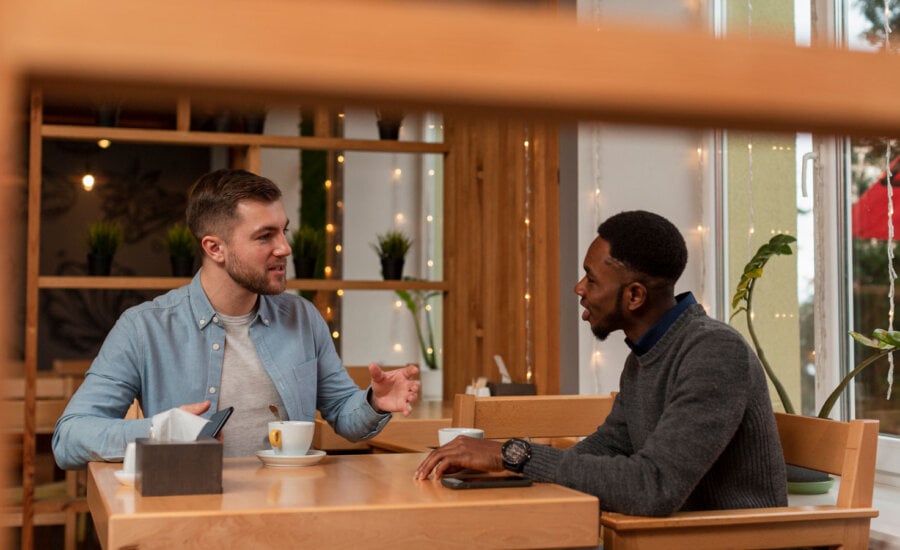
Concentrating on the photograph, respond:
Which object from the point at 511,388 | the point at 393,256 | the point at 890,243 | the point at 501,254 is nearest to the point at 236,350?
the point at 511,388

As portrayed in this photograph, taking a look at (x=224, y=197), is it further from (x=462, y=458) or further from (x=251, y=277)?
(x=462, y=458)

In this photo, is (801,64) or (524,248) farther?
(524,248)

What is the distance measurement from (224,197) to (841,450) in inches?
50.3

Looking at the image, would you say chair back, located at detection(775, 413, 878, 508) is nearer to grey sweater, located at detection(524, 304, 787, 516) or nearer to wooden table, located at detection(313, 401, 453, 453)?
grey sweater, located at detection(524, 304, 787, 516)

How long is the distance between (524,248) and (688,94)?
11.0ft

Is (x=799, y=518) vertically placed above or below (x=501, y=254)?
below

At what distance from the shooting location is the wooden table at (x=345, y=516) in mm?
1176

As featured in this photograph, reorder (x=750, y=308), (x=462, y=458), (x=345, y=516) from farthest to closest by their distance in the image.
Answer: (x=750, y=308)
(x=462, y=458)
(x=345, y=516)

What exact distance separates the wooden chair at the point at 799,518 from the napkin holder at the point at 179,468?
1.84 ft

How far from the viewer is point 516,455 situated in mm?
1541

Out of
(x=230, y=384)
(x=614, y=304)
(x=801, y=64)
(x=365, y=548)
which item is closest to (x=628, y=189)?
(x=614, y=304)

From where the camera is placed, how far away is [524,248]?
11.9 feet

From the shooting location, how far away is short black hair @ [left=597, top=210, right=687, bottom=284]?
1850 mm

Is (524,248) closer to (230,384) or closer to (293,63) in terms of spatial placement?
(230,384)
